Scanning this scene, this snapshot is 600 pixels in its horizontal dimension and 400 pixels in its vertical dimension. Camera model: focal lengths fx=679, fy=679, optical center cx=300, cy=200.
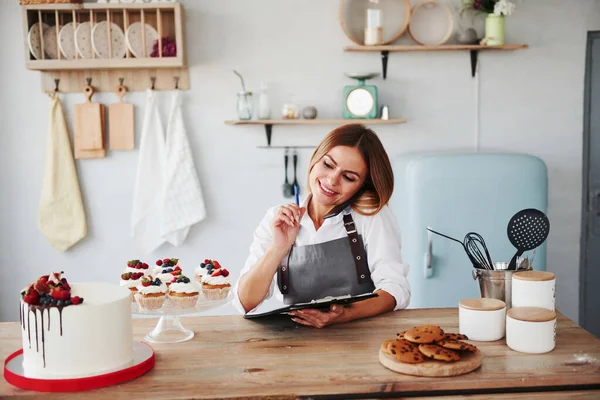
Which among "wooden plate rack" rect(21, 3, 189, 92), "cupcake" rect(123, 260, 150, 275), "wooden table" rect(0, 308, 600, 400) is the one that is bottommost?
"wooden table" rect(0, 308, 600, 400)

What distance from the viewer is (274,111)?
3785 millimetres

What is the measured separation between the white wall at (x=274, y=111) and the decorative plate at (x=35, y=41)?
0.65 feet

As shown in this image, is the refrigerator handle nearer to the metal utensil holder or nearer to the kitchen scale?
the kitchen scale

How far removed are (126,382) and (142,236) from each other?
90.9 inches

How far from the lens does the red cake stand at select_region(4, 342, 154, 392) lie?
153 centimetres

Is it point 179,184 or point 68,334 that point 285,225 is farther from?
point 179,184

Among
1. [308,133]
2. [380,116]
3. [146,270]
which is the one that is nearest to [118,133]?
[308,133]

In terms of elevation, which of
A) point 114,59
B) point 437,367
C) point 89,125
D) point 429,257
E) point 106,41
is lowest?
point 429,257

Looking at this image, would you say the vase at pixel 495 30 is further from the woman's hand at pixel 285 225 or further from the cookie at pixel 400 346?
the cookie at pixel 400 346

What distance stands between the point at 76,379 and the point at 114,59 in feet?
7.84

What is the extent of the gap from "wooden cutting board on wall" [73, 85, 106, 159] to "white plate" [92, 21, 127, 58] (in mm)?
246

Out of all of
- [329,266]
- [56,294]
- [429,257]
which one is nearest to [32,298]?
[56,294]

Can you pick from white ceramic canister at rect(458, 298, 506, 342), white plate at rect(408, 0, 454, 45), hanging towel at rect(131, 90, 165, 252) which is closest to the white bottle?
hanging towel at rect(131, 90, 165, 252)

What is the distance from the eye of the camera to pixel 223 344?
1842mm
